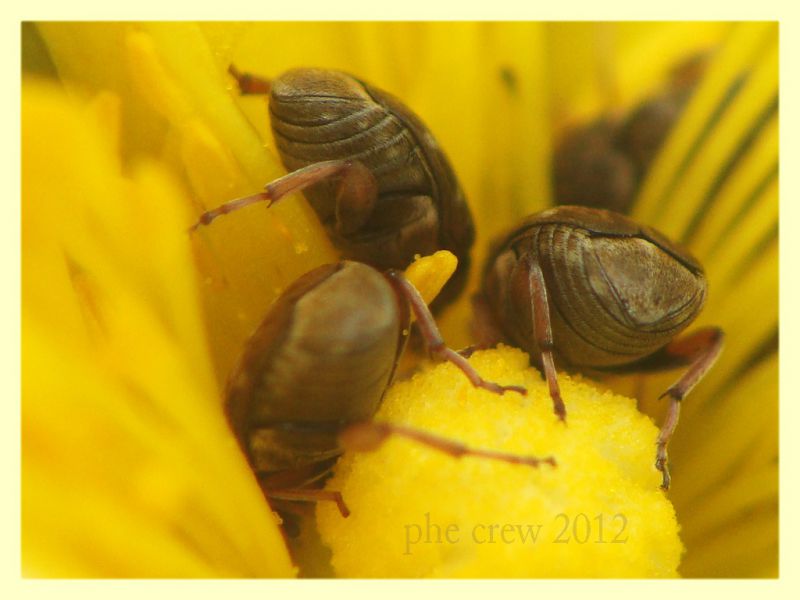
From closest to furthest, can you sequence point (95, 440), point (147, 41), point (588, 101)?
point (95, 440) → point (147, 41) → point (588, 101)

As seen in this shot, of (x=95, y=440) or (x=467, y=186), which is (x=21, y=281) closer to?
(x=95, y=440)

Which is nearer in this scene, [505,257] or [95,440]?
[95,440]

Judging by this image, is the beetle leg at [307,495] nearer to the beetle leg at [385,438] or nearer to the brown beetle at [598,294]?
the beetle leg at [385,438]

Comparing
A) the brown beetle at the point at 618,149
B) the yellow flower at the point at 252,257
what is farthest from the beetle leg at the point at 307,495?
the brown beetle at the point at 618,149

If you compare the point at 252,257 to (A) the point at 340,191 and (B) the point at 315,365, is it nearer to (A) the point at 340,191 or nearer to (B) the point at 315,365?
(A) the point at 340,191

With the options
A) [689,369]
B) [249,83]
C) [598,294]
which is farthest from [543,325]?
[249,83]

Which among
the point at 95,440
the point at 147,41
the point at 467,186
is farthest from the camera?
the point at 467,186
